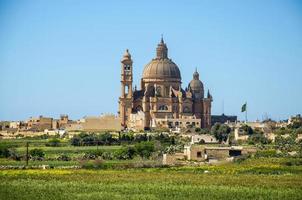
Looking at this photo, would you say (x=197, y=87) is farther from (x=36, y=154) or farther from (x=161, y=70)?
(x=36, y=154)

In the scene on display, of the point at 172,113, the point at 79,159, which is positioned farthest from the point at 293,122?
the point at 79,159

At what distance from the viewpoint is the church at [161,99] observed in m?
114

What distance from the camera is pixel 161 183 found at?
142ft

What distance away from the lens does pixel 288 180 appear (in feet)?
147

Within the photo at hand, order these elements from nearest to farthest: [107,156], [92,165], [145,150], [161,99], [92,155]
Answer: [92,165] → [107,156] → [92,155] → [145,150] → [161,99]

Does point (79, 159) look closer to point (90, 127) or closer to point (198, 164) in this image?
point (198, 164)

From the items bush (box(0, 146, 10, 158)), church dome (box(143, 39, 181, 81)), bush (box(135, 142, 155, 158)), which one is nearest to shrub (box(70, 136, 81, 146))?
bush (box(135, 142, 155, 158))

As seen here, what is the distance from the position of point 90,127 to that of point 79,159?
48.0 m

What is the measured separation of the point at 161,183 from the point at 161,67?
77.5m

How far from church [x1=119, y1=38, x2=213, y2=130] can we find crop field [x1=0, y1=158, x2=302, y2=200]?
59124 millimetres

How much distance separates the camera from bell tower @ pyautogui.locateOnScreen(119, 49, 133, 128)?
116m

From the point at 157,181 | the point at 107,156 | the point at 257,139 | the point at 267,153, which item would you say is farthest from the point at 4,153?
the point at 257,139

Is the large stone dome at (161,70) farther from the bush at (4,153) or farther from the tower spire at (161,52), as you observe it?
the bush at (4,153)

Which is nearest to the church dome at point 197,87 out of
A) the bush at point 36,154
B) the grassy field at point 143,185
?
the bush at point 36,154
